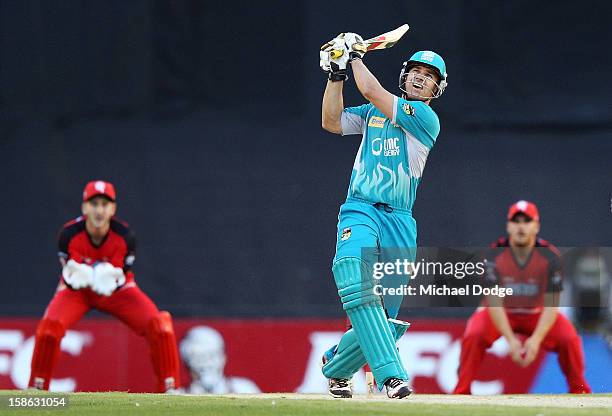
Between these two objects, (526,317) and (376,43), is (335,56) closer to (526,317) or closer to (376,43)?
(376,43)

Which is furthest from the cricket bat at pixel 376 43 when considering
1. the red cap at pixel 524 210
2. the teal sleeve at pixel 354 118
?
the red cap at pixel 524 210

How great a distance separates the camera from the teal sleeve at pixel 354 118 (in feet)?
21.7

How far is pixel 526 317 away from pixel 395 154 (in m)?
3.48

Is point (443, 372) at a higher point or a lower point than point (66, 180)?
lower

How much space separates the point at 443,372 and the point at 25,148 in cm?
353

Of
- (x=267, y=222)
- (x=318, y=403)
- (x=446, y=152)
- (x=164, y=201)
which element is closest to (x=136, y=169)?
(x=164, y=201)

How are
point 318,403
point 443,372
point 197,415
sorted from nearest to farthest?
point 197,415, point 318,403, point 443,372

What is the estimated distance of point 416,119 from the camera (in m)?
6.39

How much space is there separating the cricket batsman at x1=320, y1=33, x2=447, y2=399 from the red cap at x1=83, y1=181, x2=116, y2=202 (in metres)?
3.10

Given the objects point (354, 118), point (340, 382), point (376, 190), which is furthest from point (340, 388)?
point (354, 118)

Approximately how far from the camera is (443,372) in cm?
998

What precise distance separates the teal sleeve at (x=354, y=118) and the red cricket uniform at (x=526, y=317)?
10.1 feet

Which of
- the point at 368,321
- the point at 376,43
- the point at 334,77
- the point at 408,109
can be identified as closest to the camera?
the point at 368,321

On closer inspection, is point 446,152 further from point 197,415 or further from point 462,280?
point 197,415
